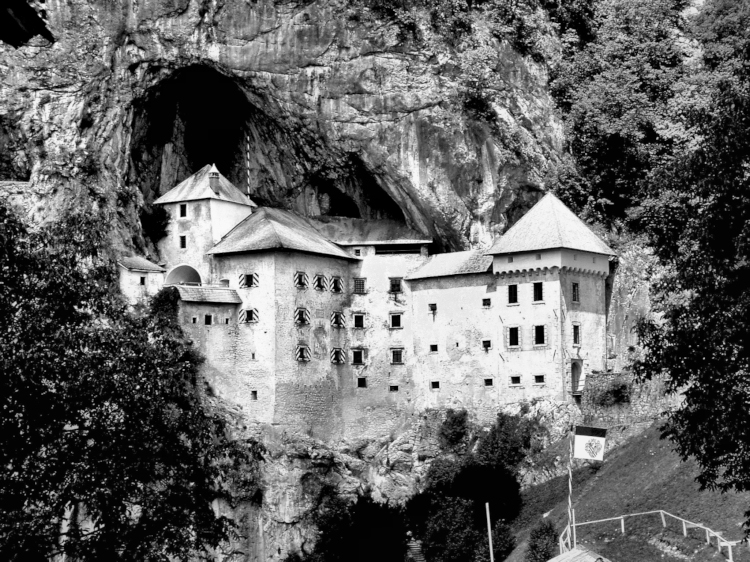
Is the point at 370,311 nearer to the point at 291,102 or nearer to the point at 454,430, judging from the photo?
the point at 454,430

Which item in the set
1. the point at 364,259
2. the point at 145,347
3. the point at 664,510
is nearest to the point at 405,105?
the point at 364,259

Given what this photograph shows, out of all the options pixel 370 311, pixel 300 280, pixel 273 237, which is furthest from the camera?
pixel 370 311

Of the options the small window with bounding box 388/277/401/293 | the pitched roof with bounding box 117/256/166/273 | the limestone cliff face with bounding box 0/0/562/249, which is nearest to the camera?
the pitched roof with bounding box 117/256/166/273

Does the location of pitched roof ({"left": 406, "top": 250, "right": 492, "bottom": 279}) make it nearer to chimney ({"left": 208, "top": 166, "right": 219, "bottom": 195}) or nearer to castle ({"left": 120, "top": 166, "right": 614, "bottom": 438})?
castle ({"left": 120, "top": 166, "right": 614, "bottom": 438})

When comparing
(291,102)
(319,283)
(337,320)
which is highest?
(291,102)

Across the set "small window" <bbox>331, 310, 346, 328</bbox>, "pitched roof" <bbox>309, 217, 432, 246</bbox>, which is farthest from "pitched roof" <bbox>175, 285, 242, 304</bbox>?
"pitched roof" <bbox>309, 217, 432, 246</bbox>

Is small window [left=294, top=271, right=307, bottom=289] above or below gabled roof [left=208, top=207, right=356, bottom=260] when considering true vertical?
below

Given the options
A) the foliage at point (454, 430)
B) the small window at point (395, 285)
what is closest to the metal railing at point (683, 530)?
the foliage at point (454, 430)

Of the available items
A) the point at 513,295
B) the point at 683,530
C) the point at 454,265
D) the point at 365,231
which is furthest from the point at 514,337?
the point at 683,530
